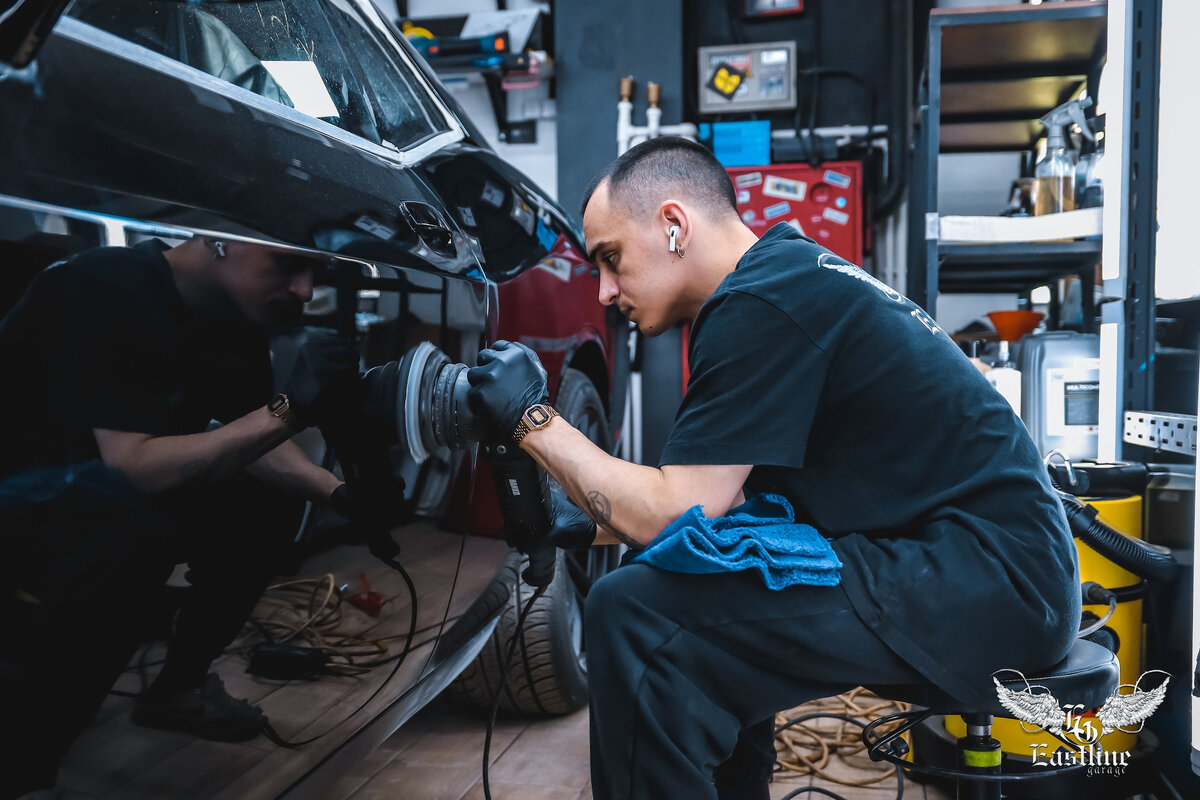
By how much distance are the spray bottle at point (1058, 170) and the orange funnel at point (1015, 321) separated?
46 centimetres

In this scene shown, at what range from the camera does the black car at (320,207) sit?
0.64m

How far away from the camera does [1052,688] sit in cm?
106

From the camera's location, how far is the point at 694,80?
4797 millimetres

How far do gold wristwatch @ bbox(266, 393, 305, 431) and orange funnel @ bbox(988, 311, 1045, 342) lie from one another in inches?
106

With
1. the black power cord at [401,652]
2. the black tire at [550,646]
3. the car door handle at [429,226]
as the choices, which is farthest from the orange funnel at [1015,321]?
the black power cord at [401,652]

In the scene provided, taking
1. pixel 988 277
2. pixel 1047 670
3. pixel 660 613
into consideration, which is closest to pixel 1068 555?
pixel 1047 670

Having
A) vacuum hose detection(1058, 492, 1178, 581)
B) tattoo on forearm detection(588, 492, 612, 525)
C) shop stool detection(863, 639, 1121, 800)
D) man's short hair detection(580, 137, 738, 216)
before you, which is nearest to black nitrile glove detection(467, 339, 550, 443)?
tattoo on forearm detection(588, 492, 612, 525)

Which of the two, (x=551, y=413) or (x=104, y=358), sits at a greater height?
(x=104, y=358)

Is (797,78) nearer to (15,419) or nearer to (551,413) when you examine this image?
(551,413)

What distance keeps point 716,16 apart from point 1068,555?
4.40m

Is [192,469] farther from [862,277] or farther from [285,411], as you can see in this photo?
[862,277]

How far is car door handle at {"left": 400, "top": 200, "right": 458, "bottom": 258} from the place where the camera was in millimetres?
1148

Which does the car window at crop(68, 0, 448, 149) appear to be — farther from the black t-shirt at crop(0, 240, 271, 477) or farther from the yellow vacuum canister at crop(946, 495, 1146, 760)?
the yellow vacuum canister at crop(946, 495, 1146, 760)

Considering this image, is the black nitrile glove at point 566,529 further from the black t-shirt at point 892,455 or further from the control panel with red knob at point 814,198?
the control panel with red knob at point 814,198
